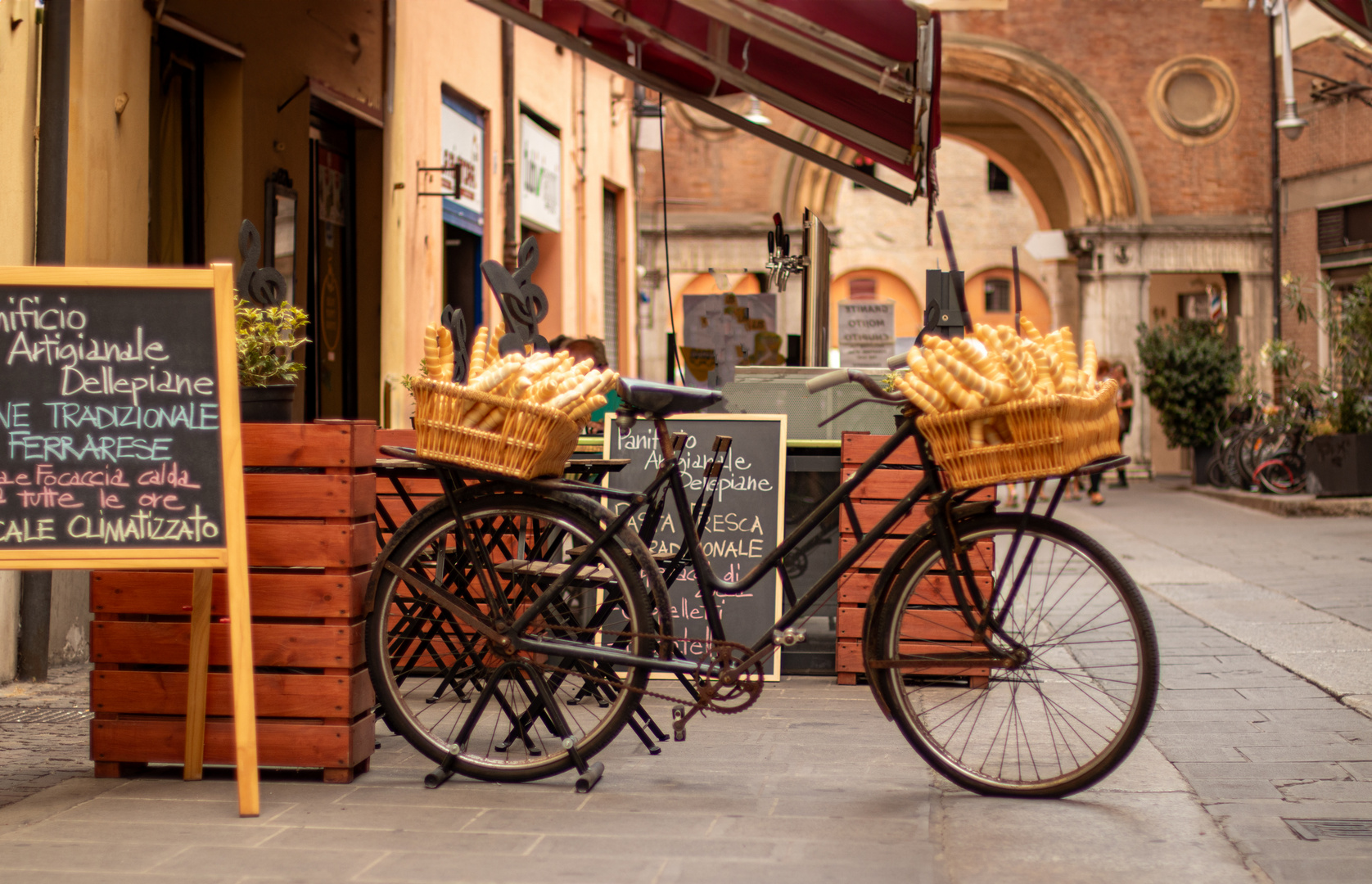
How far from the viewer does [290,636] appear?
3973mm

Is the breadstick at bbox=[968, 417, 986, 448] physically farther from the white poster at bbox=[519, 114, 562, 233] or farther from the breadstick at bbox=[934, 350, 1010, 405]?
the white poster at bbox=[519, 114, 562, 233]

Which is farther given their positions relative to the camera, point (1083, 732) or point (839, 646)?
point (839, 646)

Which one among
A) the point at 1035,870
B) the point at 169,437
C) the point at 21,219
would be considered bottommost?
the point at 1035,870

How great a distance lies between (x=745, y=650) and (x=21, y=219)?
12.1 feet

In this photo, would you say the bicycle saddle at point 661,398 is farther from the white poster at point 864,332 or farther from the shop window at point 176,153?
the white poster at point 864,332

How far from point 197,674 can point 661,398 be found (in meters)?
1.54

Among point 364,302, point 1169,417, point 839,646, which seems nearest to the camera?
point 839,646

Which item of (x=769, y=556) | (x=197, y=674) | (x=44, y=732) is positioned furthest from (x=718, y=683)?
(x=44, y=732)

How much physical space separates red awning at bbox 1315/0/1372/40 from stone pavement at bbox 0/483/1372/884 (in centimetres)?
252

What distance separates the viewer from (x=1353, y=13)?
5.45 meters

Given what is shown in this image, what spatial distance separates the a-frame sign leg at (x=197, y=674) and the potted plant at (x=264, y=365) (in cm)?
48

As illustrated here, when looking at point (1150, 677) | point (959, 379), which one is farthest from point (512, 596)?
point (1150, 677)

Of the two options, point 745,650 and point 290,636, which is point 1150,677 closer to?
point 745,650

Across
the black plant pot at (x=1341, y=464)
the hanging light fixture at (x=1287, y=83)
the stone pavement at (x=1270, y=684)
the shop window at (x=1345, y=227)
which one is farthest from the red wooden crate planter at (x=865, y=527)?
the shop window at (x=1345, y=227)
